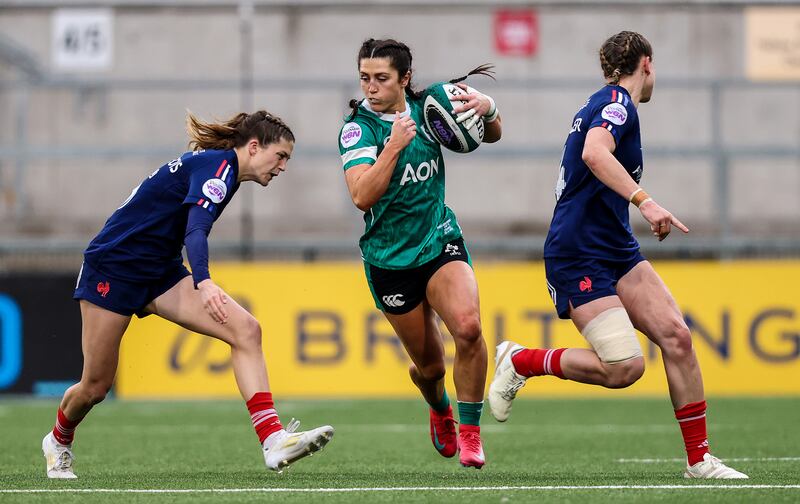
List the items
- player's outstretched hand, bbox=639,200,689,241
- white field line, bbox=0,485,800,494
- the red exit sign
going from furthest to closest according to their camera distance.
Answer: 1. the red exit sign
2. white field line, bbox=0,485,800,494
3. player's outstretched hand, bbox=639,200,689,241

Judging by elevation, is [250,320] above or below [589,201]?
below

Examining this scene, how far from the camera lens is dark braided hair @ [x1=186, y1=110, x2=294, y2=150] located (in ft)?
23.3

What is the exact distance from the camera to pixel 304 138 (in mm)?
16781

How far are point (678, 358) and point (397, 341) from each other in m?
6.96

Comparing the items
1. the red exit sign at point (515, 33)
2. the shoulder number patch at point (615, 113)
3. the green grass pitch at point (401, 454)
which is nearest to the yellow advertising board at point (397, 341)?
the green grass pitch at point (401, 454)

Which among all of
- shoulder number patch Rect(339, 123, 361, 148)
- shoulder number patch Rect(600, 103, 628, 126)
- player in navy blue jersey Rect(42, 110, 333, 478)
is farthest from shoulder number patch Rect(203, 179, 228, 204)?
shoulder number patch Rect(600, 103, 628, 126)

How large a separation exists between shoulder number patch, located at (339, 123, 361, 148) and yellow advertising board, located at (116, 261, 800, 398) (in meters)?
6.39

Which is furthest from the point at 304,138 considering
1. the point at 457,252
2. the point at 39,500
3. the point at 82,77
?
the point at 39,500

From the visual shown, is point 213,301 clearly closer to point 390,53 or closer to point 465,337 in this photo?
point 465,337

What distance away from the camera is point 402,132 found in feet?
22.9

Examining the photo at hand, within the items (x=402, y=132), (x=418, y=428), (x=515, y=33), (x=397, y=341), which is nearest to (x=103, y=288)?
(x=402, y=132)

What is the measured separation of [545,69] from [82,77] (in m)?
5.81

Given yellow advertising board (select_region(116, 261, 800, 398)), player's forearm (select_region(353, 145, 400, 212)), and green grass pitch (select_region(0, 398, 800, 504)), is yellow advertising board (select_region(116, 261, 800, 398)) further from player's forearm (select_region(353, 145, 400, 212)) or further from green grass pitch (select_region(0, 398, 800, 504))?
player's forearm (select_region(353, 145, 400, 212))

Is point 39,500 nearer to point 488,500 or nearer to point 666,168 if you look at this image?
point 488,500
